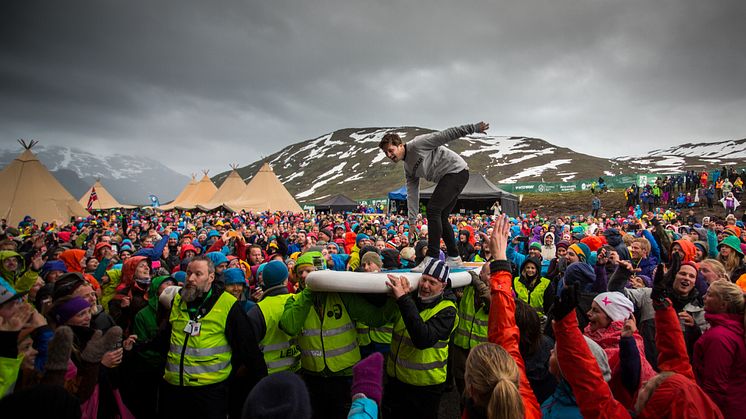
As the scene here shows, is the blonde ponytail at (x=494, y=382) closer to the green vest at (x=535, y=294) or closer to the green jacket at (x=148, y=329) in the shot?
the green jacket at (x=148, y=329)

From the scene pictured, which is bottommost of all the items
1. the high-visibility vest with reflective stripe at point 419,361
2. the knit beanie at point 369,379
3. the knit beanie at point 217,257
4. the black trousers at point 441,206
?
the high-visibility vest with reflective stripe at point 419,361

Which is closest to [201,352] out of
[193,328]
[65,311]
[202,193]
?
[193,328]

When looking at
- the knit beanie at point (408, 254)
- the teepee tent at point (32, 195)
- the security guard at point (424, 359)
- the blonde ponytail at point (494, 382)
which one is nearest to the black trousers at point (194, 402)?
the security guard at point (424, 359)

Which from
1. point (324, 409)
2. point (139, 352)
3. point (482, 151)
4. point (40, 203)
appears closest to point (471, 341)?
point (324, 409)

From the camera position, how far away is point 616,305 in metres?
2.56

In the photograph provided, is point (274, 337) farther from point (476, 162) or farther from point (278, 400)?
point (476, 162)

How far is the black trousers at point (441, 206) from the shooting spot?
4.33m

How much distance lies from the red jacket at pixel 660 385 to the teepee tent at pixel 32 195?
31.2m

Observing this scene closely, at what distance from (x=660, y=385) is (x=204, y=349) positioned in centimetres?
319

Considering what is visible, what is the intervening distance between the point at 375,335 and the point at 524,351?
1.64 m

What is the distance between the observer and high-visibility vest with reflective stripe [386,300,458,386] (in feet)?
9.58

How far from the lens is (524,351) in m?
3.09

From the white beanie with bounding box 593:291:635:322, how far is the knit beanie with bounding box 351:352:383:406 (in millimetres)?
1822

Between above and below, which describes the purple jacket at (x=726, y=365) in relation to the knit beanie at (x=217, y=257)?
below
